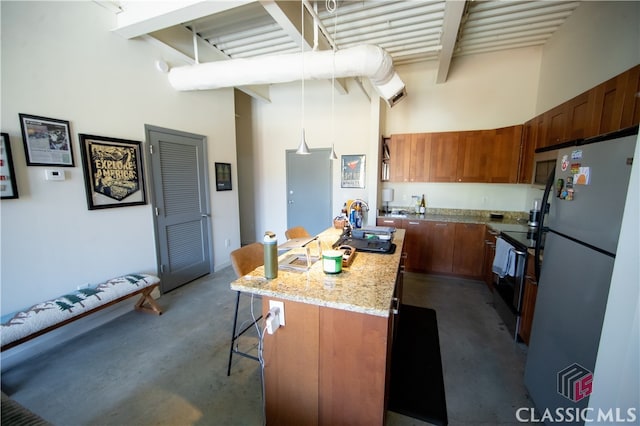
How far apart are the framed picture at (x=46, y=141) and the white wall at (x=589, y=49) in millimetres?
4762

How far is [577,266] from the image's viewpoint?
126 centimetres

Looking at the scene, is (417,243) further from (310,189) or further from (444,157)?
(310,189)

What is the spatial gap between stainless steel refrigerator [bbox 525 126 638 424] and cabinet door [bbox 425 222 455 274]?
1.93 metres

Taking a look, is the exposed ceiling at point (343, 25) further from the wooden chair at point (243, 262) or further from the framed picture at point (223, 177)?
the wooden chair at point (243, 262)

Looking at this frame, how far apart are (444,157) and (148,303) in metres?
4.35

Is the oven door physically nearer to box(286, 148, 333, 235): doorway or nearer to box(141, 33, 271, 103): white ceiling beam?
box(286, 148, 333, 235): doorway

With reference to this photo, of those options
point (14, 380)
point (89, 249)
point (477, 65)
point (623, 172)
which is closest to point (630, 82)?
point (623, 172)

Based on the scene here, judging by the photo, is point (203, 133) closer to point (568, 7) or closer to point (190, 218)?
point (190, 218)

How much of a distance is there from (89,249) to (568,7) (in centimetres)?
552

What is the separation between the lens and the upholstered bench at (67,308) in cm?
168

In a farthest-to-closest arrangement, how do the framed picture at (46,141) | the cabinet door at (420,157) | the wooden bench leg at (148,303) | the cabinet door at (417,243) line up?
1. the cabinet door at (420,157)
2. the cabinet door at (417,243)
3. the wooden bench leg at (148,303)
4. the framed picture at (46,141)

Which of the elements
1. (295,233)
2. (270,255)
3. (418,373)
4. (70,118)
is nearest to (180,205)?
(70,118)

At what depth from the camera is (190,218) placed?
3.39m

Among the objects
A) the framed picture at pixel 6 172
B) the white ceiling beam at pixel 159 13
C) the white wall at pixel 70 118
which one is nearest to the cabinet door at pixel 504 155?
the white ceiling beam at pixel 159 13
